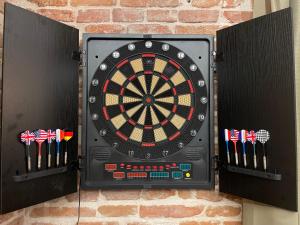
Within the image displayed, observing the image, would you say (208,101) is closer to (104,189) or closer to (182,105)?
(182,105)

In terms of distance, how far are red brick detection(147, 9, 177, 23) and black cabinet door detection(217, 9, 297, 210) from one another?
289 mm

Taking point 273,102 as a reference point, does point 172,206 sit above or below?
→ below

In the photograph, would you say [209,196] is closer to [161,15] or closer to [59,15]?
[161,15]

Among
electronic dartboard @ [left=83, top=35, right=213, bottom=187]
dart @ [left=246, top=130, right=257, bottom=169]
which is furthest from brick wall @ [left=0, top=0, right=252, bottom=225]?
dart @ [left=246, top=130, right=257, bottom=169]

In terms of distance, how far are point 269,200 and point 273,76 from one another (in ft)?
1.90

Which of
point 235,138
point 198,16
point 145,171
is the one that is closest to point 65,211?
point 145,171

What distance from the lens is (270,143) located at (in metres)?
1.44

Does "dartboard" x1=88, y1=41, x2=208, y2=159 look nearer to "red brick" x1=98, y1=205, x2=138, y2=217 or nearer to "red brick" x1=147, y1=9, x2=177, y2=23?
"red brick" x1=147, y1=9, x2=177, y2=23

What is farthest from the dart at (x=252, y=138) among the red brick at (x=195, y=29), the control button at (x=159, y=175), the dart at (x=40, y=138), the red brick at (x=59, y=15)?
the red brick at (x=59, y=15)

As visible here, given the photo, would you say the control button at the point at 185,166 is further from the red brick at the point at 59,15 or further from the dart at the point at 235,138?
the red brick at the point at 59,15

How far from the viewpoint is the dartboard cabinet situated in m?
1.43

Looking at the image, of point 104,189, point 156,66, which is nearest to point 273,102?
point 156,66

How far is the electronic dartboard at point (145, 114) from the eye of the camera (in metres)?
1.68

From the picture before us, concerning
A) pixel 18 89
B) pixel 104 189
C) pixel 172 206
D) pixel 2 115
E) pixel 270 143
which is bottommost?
pixel 172 206
